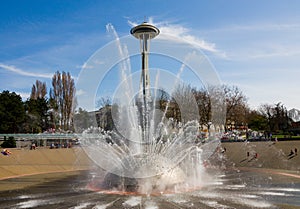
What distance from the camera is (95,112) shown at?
53.7 m

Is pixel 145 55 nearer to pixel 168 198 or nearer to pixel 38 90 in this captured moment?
pixel 168 198

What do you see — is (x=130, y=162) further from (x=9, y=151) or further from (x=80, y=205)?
(x=9, y=151)

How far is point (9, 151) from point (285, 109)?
63842 millimetres

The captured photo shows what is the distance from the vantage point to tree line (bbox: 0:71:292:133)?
1708 inches

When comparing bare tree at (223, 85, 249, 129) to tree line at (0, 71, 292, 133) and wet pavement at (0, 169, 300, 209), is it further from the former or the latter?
wet pavement at (0, 169, 300, 209)

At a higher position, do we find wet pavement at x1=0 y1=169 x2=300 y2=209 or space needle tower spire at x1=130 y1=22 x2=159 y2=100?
space needle tower spire at x1=130 y1=22 x2=159 y2=100

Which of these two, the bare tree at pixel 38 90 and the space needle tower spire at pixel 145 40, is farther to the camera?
the bare tree at pixel 38 90

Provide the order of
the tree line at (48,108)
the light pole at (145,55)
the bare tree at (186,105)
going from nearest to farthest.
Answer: the light pole at (145,55)
the bare tree at (186,105)
the tree line at (48,108)

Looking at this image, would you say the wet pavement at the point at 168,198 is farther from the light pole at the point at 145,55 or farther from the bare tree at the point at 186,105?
the bare tree at the point at 186,105

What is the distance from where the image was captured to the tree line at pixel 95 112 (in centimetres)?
4338

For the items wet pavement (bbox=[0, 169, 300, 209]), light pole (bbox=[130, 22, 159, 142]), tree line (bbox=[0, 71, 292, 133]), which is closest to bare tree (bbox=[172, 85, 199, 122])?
tree line (bbox=[0, 71, 292, 133])

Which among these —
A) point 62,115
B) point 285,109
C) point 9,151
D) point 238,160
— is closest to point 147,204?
point 238,160

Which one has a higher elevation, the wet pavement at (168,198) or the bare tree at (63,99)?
the bare tree at (63,99)

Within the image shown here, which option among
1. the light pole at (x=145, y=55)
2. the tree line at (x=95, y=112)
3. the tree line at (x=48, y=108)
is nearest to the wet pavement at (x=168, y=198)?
the light pole at (x=145, y=55)
